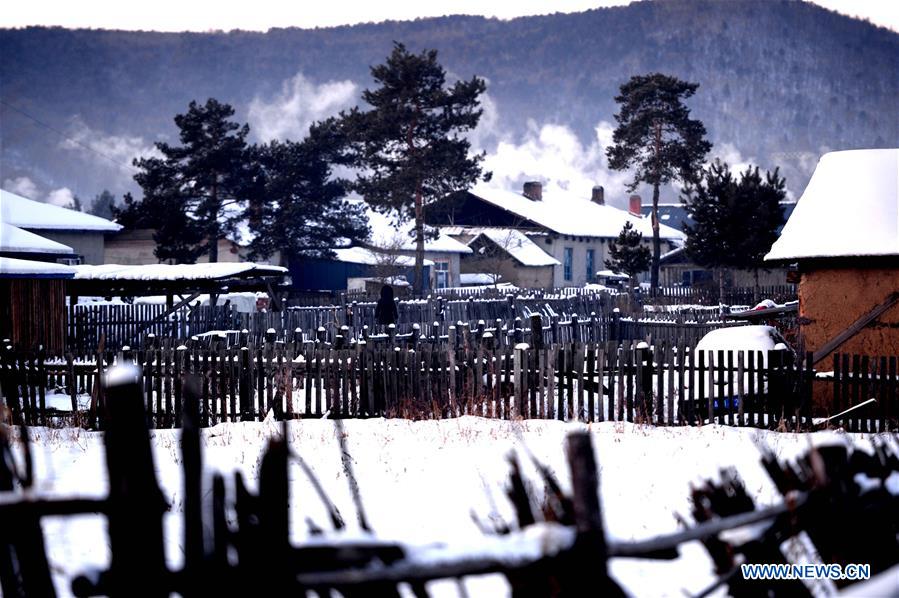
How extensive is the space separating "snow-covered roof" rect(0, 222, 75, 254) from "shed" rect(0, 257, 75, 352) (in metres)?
8.19

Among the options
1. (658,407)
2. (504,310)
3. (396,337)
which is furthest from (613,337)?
(658,407)

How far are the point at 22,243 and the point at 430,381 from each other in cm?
1927

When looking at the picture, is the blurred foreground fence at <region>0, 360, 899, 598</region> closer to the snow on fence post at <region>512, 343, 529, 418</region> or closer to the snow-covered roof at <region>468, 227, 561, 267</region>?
the snow on fence post at <region>512, 343, 529, 418</region>

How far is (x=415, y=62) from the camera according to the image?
47.1 metres

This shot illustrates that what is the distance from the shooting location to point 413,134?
159ft

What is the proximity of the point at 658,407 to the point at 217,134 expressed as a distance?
119ft

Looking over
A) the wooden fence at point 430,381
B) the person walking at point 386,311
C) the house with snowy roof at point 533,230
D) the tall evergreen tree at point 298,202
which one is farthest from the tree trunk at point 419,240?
the wooden fence at point 430,381

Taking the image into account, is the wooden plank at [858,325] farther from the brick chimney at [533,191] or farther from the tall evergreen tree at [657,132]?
the brick chimney at [533,191]

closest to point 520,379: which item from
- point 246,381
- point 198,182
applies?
point 246,381

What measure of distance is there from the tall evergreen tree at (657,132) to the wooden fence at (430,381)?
4231cm

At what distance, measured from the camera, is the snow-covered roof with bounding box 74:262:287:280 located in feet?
80.1

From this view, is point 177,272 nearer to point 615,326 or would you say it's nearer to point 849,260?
point 615,326

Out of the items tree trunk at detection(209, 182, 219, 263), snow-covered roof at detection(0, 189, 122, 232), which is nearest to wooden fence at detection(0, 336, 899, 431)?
snow-covered roof at detection(0, 189, 122, 232)

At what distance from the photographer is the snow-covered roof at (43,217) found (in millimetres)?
→ 39000
